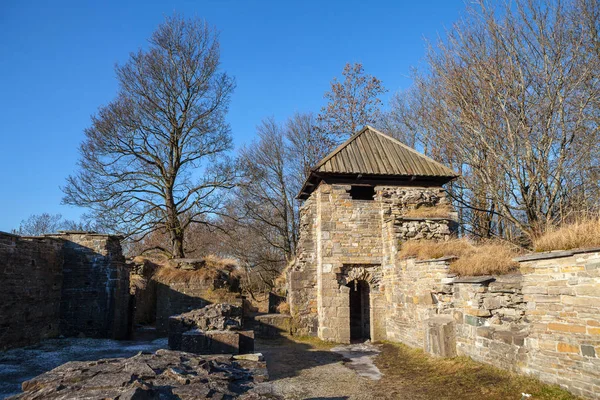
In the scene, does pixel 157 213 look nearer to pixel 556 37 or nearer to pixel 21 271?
pixel 21 271

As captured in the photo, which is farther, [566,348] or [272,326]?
[272,326]

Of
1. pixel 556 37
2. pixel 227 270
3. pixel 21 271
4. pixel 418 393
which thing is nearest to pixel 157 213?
pixel 227 270

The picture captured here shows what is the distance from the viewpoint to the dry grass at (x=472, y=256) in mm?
8336

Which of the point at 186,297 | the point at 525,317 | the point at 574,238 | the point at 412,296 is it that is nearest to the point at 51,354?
the point at 186,297

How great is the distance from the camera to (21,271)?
402 inches

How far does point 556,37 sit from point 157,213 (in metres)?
15.7

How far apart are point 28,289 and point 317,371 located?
7.32 metres

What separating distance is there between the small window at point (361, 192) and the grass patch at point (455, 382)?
6.56 meters

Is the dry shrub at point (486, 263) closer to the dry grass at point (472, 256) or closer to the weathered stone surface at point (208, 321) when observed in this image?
the dry grass at point (472, 256)

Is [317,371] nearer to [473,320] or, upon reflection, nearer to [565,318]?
[473,320]

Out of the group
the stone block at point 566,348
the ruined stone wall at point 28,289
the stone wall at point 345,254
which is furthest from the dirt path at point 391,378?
the ruined stone wall at point 28,289

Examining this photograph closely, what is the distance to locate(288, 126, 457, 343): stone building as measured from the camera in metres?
13.4

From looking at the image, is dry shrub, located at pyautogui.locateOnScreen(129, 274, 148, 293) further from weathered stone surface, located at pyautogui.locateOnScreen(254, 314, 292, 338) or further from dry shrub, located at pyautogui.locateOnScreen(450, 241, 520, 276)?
dry shrub, located at pyautogui.locateOnScreen(450, 241, 520, 276)

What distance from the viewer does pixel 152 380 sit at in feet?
17.6
